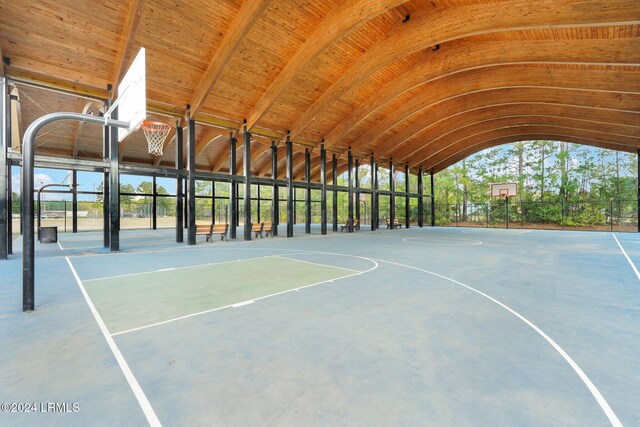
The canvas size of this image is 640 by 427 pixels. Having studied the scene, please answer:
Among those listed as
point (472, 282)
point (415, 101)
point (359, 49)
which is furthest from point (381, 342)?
point (415, 101)

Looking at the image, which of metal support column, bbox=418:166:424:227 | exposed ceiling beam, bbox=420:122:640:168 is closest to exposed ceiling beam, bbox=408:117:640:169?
exposed ceiling beam, bbox=420:122:640:168

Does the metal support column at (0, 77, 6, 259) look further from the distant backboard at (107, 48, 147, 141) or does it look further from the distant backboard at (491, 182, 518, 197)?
the distant backboard at (491, 182, 518, 197)

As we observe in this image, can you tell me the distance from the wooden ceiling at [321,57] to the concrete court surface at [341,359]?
347 inches

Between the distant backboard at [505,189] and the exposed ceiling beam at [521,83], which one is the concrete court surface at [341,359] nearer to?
the exposed ceiling beam at [521,83]

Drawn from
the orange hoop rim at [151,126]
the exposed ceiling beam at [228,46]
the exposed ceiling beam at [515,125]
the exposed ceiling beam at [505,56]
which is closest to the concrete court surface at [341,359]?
the exposed ceiling beam at [228,46]

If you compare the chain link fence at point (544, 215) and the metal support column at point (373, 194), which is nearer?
the metal support column at point (373, 194)

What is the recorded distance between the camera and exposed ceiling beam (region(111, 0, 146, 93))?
29.3ft

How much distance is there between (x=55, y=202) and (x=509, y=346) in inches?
1151

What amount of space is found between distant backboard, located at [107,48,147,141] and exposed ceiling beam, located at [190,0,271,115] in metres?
4.56

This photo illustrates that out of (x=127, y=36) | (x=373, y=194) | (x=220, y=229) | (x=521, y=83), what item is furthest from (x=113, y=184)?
(x=521, y=83)

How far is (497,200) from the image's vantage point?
31938 millimetres

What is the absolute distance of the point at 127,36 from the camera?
987 centimetres

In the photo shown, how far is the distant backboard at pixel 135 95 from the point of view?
597cm

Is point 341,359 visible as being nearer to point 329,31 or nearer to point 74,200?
point 329,31
